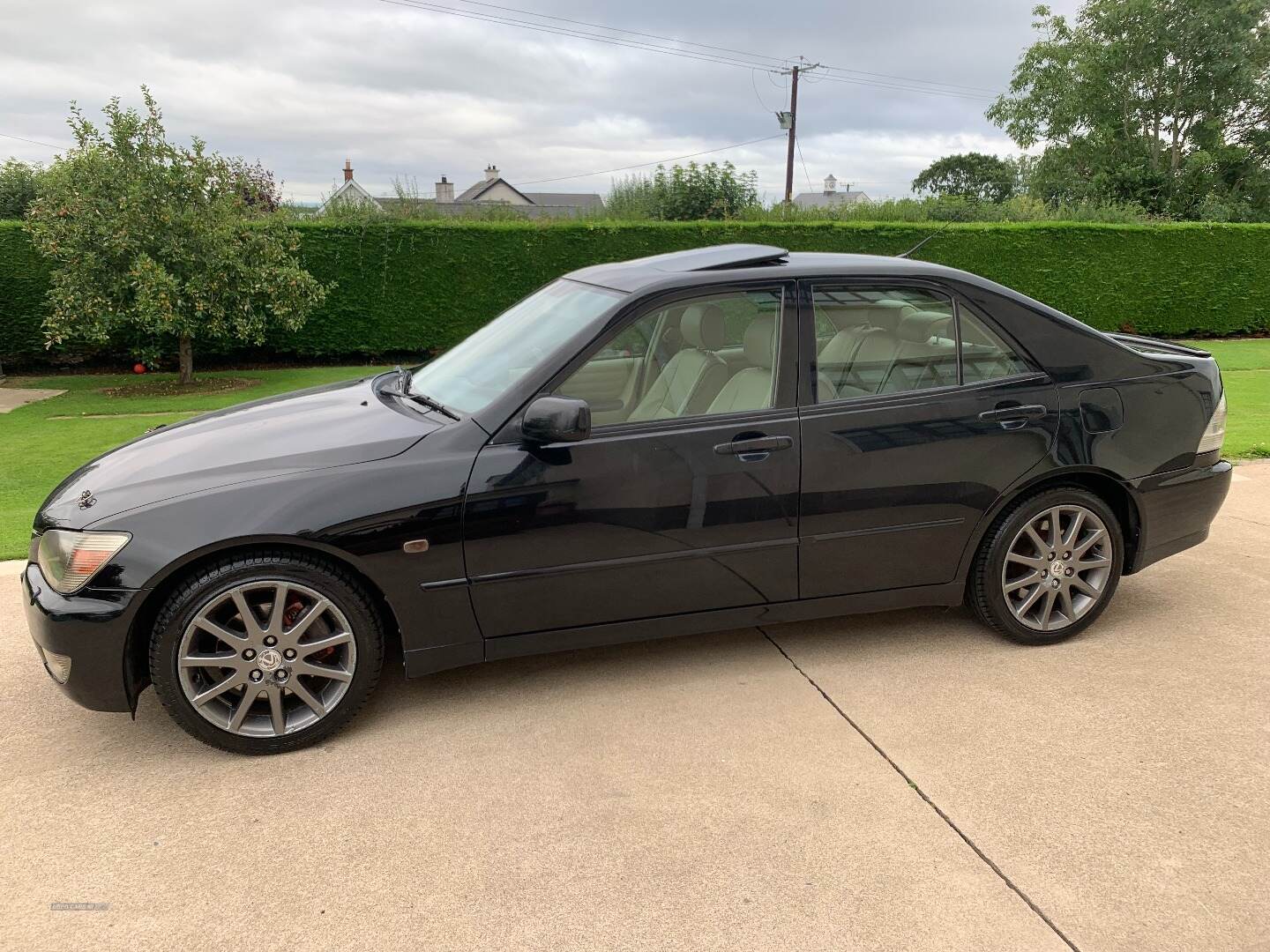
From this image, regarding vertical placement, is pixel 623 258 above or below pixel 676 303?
above

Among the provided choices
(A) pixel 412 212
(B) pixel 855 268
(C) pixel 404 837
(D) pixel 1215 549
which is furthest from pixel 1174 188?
(C) pixel 404 837

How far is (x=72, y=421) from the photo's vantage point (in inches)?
412

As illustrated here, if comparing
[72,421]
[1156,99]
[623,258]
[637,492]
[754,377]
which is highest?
[1156,99]

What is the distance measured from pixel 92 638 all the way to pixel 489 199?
64866 mm

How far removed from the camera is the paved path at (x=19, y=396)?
38.1ft

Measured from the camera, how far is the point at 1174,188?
2997 cm

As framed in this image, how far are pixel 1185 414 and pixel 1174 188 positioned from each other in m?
31.2

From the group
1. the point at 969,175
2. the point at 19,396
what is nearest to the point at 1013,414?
the point at 19,396

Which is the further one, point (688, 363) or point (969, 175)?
point (969, 175)

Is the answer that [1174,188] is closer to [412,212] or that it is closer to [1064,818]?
[412,212]

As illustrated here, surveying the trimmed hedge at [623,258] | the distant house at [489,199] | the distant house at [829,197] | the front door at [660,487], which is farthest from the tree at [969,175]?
the front door at [660,487]

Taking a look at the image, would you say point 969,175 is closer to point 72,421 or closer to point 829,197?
point 829,197

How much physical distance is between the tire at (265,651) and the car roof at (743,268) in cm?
160

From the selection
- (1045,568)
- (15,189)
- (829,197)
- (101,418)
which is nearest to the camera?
(1045,568)
